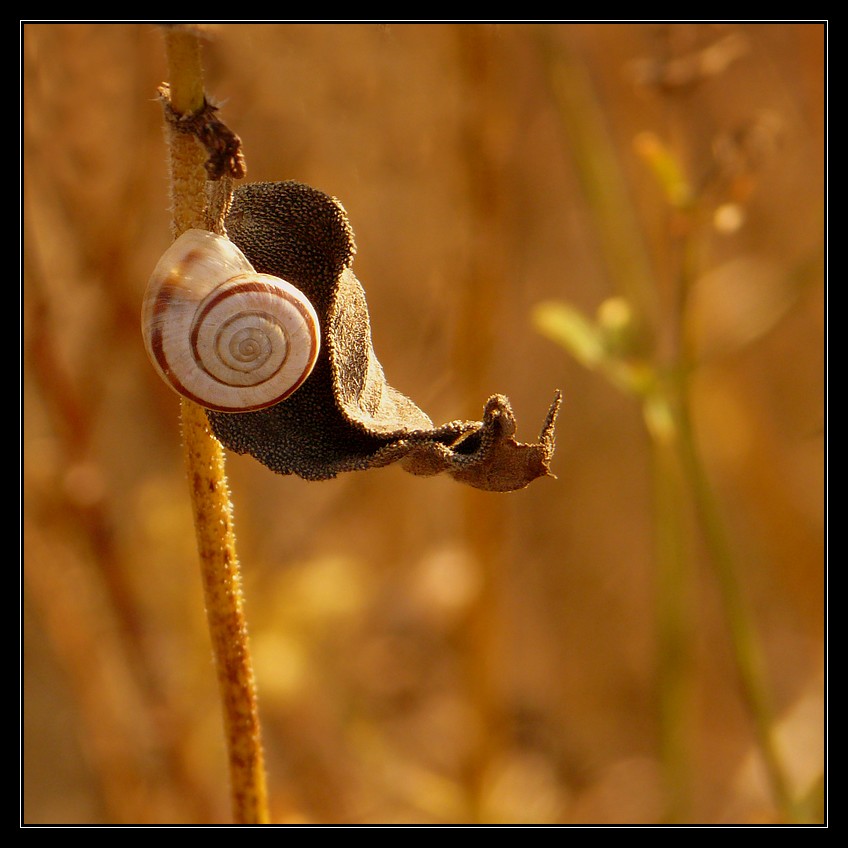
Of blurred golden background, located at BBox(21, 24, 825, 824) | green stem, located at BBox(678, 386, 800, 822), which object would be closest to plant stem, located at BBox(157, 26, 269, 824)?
blurred golden background, located at BBox(21, 24, 825, 824)

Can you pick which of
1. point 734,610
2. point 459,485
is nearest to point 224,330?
point 734,610

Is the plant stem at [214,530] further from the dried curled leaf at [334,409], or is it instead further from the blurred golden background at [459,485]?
the blurred golden background at [459,485]

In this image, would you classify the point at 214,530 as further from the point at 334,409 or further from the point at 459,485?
the point at 459,485

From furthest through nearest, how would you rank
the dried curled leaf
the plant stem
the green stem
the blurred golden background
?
1. the blurred golden background
2. the green stem
3. the dried curled leaf
4. the plant stem

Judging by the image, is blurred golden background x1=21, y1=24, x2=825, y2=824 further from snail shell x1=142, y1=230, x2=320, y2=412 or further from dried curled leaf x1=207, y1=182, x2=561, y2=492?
snail shell x1=142, y1=230, x2=320, y2=412

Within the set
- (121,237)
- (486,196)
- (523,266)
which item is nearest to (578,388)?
(523,266)
